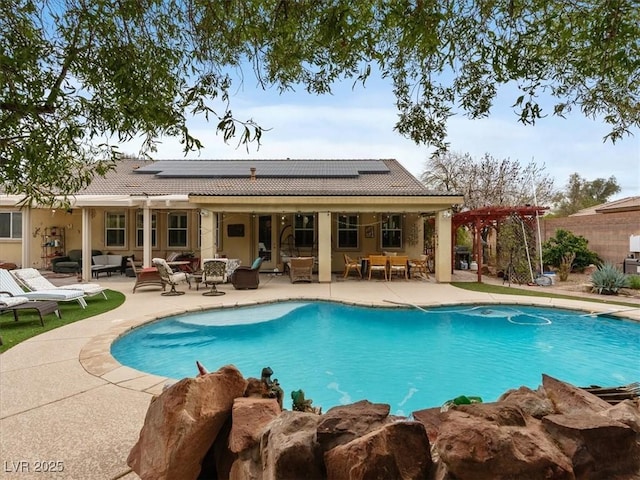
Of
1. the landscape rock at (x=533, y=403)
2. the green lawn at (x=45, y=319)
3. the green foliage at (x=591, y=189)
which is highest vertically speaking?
the green foliage at (x=591, y=189)

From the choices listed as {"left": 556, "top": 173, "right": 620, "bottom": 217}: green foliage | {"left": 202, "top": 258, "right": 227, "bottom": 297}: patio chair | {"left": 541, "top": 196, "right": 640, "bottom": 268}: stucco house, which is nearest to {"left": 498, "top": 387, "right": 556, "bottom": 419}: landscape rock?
{"left": 202, "top": 258, "right": 227, "bottom": 297}: patio chair

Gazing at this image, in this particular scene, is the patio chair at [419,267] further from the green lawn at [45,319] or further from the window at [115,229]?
the window at [115,229]

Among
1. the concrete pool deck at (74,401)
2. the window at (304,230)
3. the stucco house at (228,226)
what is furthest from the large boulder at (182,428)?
the window at (304,230)

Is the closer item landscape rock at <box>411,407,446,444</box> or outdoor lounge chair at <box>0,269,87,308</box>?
landscape rock at <box>411,407,446,444</box>

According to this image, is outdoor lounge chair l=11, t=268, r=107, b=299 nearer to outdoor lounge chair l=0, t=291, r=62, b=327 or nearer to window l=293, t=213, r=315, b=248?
outdoor lounge chair l=0, t=291, r=62, b=327

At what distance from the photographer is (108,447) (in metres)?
3.01

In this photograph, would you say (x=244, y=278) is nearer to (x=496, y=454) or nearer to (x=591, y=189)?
(x=496, y=454)

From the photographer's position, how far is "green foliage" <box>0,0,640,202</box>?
242cm

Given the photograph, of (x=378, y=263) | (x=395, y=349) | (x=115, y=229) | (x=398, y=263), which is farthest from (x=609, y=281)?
(x=115, y=229)

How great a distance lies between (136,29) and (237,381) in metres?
2.98

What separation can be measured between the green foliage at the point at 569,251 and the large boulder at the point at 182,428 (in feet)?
61.2

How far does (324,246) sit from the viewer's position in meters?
14.5

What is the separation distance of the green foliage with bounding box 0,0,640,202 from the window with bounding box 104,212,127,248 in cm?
1570

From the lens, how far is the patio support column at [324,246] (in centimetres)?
1438
